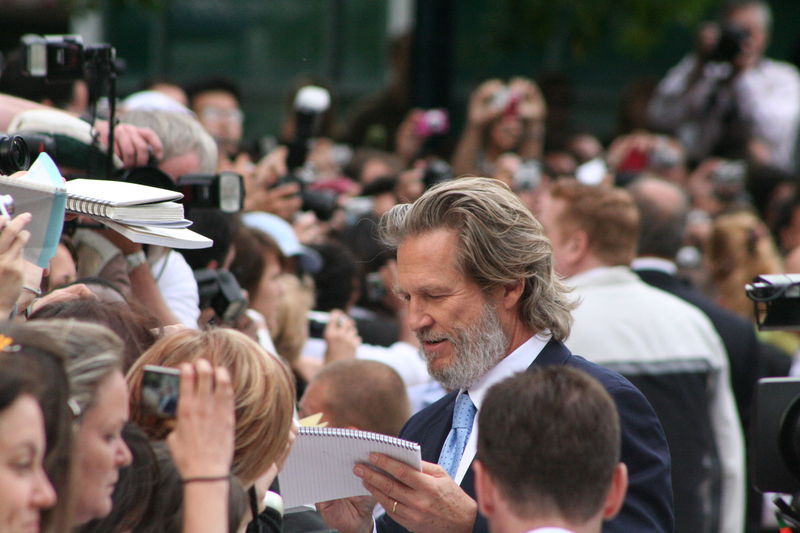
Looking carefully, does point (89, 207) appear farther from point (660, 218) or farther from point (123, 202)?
point (660, 218)

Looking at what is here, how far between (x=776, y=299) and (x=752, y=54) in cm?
706

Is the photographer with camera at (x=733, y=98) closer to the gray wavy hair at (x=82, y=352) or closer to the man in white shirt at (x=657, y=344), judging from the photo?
the man in white shirt at (x=657, y=344)

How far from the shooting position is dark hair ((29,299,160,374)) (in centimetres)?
303

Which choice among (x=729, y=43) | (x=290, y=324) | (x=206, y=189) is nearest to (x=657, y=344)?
(x=290, y=324)

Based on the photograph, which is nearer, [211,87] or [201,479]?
[201,479]

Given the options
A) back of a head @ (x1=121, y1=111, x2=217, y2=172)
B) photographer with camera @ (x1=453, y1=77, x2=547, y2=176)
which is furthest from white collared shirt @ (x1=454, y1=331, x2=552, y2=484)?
photographer with camera @ (x1=453, y1=77, x2=547, y2=176)

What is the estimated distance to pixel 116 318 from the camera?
3115mm

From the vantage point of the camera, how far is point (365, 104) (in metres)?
10.9

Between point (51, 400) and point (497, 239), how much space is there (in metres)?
1.49

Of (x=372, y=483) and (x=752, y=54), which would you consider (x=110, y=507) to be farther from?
(x=752, y=54)

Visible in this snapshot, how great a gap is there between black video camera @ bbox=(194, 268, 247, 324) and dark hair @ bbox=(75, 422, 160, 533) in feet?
5.07

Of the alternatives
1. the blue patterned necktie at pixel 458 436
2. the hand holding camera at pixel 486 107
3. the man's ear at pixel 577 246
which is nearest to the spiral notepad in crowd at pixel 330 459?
the blue patterned necktie at pixel 458 436

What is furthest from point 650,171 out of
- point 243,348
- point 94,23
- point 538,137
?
point 94,23

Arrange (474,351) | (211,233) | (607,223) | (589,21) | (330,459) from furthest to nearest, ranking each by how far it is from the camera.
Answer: (589,21) → (607,223) → (211,233) → (474,351) → (330,459)
